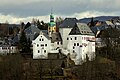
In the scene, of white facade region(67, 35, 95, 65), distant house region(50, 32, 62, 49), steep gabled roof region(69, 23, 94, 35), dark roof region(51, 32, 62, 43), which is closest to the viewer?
white facade region(67, 35, 95, 65)

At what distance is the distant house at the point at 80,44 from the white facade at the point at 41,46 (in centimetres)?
316

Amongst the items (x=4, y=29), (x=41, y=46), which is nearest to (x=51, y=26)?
(x=41, y=46)

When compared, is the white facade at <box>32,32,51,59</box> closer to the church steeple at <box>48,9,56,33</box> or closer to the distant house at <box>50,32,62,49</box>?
the distant house at <box>50,32,62,49</box>

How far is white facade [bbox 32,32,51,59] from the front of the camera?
6336cm

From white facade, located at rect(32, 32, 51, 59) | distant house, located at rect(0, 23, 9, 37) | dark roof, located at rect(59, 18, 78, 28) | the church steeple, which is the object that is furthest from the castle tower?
distant house, located at rect(0, 23, 9, 37)

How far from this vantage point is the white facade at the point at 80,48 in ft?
205

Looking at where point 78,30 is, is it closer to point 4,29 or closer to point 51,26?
point 51,26

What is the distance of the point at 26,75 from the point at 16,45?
1702 cm

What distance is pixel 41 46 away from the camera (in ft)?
211

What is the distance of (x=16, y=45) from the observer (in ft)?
238

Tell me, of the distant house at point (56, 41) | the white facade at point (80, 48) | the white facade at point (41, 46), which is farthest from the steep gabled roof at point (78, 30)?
the white facade at point (41, 46)

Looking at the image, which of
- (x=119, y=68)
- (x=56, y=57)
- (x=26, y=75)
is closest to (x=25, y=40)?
(x=56, y=57)

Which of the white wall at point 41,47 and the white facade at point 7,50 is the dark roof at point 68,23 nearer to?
the white wall at point 41,47

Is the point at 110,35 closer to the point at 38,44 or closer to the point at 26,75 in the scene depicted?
the point at 38,44
